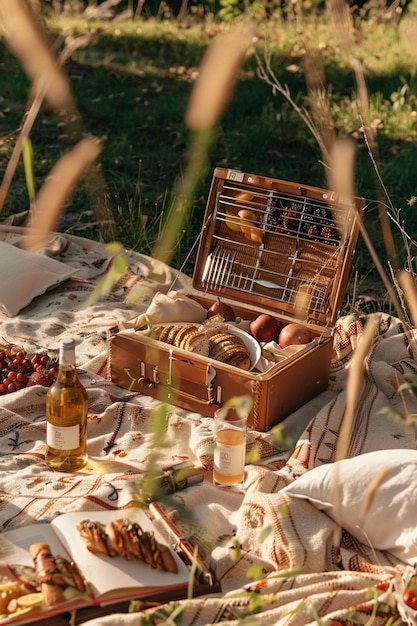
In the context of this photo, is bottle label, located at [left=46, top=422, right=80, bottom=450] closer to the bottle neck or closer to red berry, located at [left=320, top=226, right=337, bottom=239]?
the bottle neck

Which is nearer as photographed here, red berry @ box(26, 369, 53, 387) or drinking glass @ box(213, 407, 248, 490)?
drinking glass @ box(213, 407, 248, 490)

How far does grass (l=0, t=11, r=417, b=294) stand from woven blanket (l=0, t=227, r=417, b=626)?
1.31m

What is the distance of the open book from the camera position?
6.24ft

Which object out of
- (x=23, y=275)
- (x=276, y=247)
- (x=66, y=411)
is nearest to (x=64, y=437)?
(x=66, y=411)

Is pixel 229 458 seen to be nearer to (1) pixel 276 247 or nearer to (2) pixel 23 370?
(2) pixel 23 370

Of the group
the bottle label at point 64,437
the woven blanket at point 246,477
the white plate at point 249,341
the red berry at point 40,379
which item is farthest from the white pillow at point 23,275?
the bottle label at point 64,437

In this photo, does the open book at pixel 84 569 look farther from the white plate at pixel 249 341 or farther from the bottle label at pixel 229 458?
the white plate at pixel 249 341

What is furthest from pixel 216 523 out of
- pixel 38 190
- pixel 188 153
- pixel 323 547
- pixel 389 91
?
pixel 389 91

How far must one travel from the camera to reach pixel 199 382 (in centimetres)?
295

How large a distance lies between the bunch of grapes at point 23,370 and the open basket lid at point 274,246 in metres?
0.74

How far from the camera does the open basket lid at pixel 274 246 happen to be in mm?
3350

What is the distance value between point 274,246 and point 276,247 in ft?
0.04

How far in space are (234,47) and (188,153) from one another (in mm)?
4986

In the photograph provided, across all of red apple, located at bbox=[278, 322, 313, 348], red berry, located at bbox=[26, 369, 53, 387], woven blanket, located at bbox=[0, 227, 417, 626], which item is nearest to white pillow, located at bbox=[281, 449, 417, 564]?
woven blanket, located at bbox=[0, 227, 417, 626]
